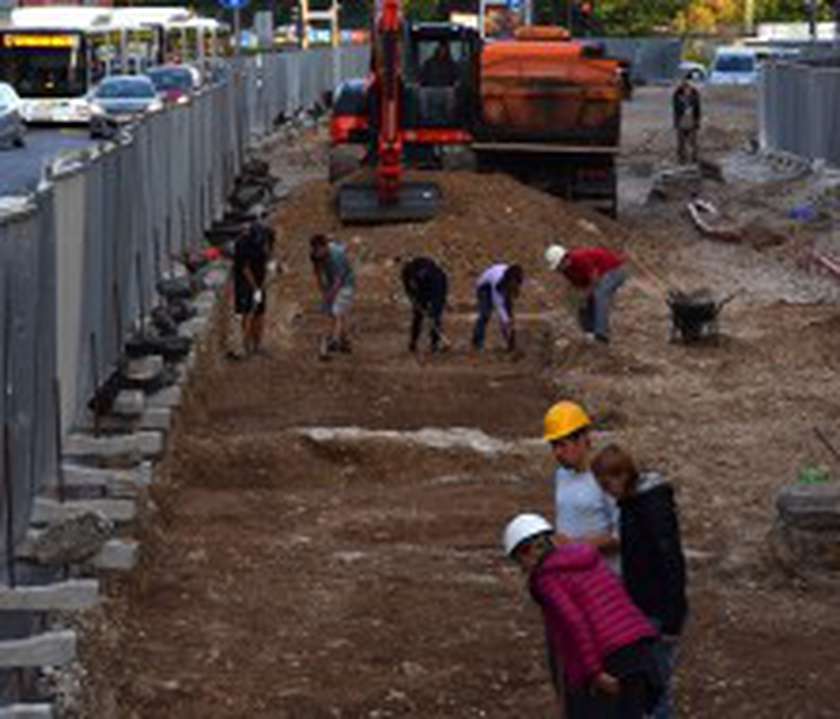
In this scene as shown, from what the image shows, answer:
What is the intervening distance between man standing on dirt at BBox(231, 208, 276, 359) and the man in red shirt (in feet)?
9.14

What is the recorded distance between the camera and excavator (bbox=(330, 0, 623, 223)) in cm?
3888

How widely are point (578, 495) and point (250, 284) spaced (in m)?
14.5

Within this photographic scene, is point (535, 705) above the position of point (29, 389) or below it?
below

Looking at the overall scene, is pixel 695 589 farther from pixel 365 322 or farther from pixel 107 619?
pixel 365 322

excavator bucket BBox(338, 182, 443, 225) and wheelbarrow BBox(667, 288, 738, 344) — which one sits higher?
excavator bucket BBox(338, 182, 443, 225)

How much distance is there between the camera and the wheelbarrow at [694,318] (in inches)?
1000

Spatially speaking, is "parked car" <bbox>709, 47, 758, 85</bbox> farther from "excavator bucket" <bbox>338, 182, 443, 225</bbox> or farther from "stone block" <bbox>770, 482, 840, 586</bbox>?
"stone block" <bbox>770, 482, 840, 586</bbox>

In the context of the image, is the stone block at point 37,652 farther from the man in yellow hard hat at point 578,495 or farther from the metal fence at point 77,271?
the man in yellow hard hat at point 578,495

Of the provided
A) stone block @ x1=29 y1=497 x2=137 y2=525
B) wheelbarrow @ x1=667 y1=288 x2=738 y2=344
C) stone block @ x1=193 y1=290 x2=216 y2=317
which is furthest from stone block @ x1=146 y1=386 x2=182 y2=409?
wheelbarrow @ x1=667 y1=288 x2=738 y2=344

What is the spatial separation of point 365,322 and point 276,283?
10.7 feet

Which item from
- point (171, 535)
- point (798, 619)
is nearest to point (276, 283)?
point (171, 535)

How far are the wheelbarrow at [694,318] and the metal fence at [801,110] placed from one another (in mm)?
19199

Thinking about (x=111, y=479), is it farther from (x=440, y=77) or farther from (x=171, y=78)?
(x=171, y=78)

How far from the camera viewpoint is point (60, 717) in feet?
36.4
